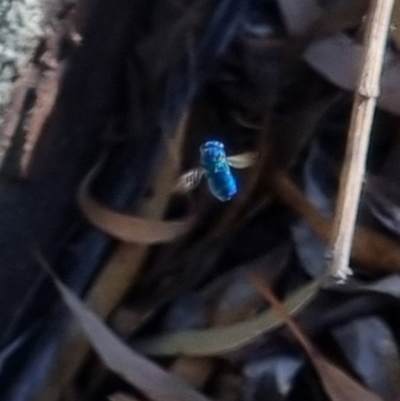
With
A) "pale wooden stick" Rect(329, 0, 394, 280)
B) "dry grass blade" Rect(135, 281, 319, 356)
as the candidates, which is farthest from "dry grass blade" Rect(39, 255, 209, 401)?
"pale wooden stick" Rect(329, 0, 394, 280)

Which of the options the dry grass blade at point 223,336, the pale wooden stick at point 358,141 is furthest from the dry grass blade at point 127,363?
the pale wooden stick at point 358,141

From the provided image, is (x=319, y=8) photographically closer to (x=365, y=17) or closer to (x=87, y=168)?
(x=365, y=17)

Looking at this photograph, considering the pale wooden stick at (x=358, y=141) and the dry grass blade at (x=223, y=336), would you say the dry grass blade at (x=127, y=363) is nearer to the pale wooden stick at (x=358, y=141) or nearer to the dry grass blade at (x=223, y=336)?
the dry grass blade at (x=223, y=336)

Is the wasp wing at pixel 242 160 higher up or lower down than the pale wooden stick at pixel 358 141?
lower down

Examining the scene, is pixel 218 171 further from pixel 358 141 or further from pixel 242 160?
pixel 358 141

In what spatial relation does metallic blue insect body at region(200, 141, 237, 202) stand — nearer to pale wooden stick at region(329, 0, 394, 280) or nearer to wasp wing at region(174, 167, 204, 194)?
wasp wing at region(174, 167, 204, 194)

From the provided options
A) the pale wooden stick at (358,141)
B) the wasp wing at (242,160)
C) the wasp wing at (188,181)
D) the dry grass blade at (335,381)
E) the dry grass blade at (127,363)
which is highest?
the pale wooden stick at (358,141)

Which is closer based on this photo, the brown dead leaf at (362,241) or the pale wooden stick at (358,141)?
the pale wooden stick at (358,141)
